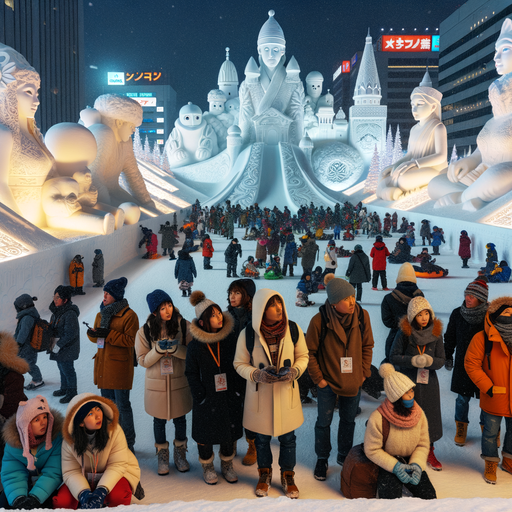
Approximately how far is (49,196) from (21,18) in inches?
1249

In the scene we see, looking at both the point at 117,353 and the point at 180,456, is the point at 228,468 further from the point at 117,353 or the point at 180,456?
the point at 117,353

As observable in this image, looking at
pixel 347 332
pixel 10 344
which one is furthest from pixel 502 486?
pixel 10 344

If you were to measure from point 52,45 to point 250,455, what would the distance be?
4452 centimetres

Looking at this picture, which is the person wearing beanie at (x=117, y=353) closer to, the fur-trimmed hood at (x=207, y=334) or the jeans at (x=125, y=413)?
the jeans at (x=125, y=413)

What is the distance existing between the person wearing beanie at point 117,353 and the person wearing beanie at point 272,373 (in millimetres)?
824

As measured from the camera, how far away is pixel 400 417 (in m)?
2.29

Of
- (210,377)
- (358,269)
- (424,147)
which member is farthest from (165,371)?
(424,147)

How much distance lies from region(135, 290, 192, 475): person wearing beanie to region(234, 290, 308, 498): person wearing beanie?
420 millimetres

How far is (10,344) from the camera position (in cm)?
254

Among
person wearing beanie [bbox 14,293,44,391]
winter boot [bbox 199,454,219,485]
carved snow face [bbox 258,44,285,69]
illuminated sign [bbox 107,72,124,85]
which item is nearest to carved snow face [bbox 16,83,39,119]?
person wearing beanie [bbox 14,293,44,391]

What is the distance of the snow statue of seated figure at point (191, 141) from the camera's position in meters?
30.3

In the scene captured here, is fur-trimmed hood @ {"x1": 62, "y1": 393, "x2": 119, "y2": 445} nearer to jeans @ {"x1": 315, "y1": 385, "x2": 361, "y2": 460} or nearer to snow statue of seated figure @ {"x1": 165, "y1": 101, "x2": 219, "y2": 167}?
jeans @ {"x1": 315, "y1": 385, "x2": 361, "y2": 460}

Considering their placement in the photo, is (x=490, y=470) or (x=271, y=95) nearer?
(x=490, y=470)

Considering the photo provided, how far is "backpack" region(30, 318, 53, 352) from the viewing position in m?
3.66
